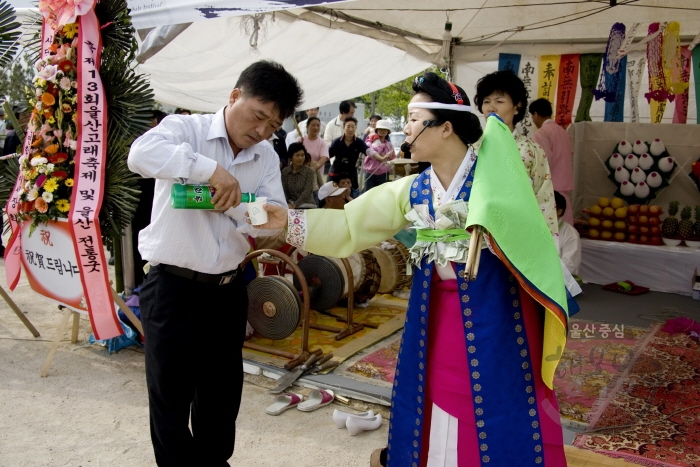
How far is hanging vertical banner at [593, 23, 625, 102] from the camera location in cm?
661

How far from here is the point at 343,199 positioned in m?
7.18

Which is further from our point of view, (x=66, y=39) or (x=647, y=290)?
(x=647, y=290)

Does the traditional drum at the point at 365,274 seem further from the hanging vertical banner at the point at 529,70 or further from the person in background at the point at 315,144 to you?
the person in background at the point at 315,144

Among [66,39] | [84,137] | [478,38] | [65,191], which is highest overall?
[478,38]

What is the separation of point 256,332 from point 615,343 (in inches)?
113

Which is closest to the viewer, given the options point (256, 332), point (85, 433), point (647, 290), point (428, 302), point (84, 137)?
point (428, 302)

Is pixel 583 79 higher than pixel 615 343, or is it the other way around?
pixel 583 79

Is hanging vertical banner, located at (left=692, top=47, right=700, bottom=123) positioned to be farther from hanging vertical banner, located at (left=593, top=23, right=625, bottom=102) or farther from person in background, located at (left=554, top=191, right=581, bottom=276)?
Result: person in background, located at (left=554, top=191, right=581, bottom=276)

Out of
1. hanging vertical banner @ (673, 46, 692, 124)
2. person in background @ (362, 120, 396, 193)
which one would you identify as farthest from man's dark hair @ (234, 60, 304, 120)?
person in background @ (362, 120, 396, 193)

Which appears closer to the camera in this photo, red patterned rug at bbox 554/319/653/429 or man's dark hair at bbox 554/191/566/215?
red patterned rug at bbox 554/319/653/429

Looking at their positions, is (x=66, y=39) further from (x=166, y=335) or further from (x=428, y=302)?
(x=428, y=302)

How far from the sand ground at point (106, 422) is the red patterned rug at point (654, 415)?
4.12 ft

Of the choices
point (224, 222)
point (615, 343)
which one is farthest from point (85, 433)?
point (615, 343)

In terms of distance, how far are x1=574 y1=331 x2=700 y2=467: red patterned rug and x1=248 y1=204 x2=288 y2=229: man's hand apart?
216 cm
